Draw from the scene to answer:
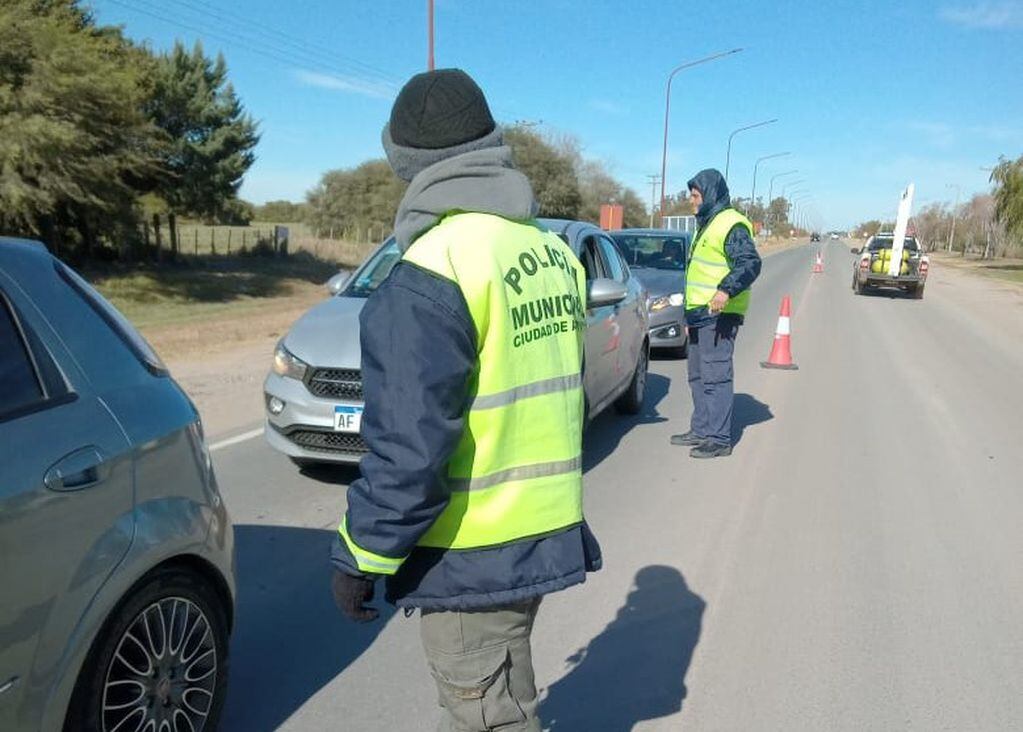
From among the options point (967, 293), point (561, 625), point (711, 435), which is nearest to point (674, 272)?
point (711, 435)

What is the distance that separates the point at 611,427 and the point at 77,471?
19.0 feet

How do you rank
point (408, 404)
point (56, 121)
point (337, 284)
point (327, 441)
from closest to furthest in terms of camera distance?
1. point (408, 404)
2. point (327, 441)
3. point (337, 284)
4. point (56, 121)

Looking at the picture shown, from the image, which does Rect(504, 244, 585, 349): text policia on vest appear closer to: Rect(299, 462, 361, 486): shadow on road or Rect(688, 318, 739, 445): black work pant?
Rect(299, 462, 361, 486): shadow on road

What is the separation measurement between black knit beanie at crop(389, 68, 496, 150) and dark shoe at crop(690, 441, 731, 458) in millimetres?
5117

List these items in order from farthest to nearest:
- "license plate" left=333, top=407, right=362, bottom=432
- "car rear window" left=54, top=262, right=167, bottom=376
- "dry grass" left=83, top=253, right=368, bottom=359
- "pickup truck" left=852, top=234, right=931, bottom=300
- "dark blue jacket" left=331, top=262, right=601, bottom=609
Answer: "pickup truck" left=852, top=234, right=931, bottom=300
"dry grass" left=83, top=253, right=368, bottom=359
"license plate" left=333, top=407, right=362, bottom=432
"car rear window" left=54, top=262, right=167, bottom=376
"dark blue jacket" left=331, top=262, right=601, bottom=609

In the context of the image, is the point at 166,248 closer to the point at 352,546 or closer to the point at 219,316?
the point at 219,316

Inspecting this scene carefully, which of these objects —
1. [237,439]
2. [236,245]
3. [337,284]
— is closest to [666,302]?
[337,284]

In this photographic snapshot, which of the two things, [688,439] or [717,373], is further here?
[688,439]

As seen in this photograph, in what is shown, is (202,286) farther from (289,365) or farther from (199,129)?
(289,365)

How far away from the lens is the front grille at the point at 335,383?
4.95 m

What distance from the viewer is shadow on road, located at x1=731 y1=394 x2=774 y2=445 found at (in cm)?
749

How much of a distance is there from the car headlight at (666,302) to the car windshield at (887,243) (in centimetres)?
1616

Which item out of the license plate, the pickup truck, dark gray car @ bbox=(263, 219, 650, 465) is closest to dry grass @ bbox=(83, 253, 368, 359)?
dark gray car @ bbox=(263, 219, 650, 465)

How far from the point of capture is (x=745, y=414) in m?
8.20
